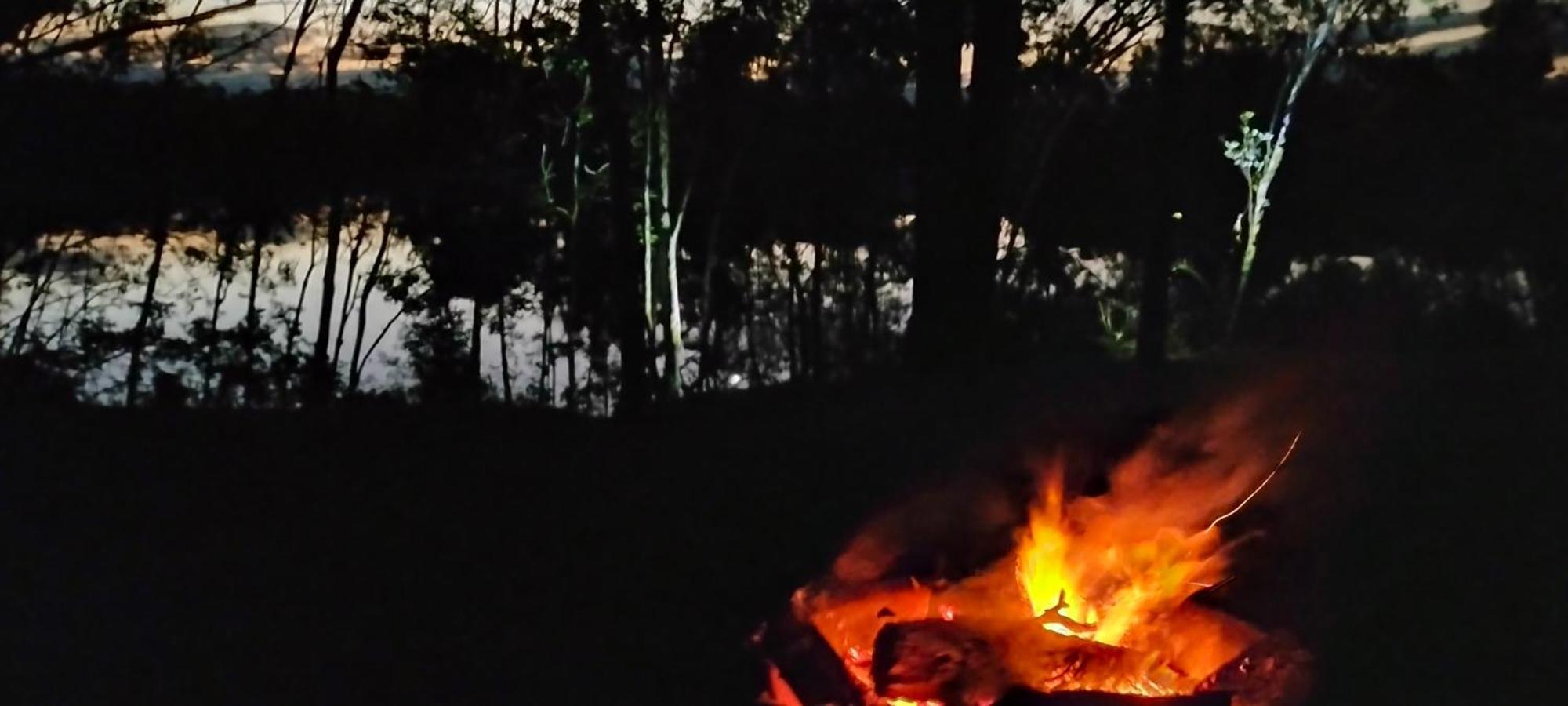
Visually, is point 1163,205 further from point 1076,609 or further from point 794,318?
point 1076,609

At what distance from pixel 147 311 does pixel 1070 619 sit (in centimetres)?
621

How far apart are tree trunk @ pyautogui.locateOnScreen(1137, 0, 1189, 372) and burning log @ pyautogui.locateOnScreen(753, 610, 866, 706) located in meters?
3.90

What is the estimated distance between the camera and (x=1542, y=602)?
4.78 meters

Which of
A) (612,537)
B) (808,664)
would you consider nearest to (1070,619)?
(808,664)

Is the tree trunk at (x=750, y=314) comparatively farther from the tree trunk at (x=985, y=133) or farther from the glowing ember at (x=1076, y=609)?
the glowing ember at (x=1076, y=609)

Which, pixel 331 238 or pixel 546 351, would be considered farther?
pixel 546 351

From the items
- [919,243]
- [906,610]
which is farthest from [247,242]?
[906,610]

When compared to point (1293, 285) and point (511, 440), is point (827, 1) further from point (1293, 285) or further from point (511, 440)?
point (1293, 285)

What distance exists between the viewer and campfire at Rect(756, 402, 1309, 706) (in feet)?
11.7

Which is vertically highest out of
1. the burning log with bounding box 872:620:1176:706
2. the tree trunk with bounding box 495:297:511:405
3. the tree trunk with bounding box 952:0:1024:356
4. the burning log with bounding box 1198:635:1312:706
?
the tree trunk with bounding box 952:0:1024:356

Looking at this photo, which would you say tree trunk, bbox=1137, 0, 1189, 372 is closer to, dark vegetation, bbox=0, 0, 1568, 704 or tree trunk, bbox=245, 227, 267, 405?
dark vegetation, bbox=0, 0, 1568, 704

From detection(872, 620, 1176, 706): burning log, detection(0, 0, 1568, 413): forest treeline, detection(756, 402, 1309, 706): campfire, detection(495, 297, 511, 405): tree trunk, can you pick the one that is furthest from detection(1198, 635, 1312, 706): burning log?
detection(495, 297, 511, 405): tree trunk

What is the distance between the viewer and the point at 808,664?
12.7 ft

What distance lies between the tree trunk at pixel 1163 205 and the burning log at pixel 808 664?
3.90 m
